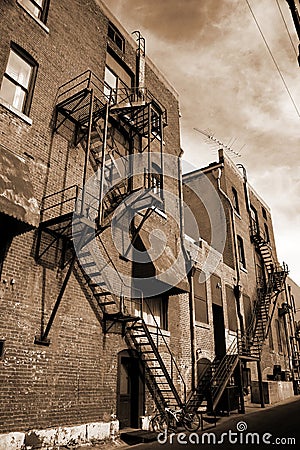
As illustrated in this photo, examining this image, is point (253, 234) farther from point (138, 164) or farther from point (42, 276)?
point (42, 276)

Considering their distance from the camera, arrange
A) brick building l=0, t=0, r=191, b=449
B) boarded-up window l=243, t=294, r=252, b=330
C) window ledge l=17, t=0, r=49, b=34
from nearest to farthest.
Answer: brick building l=0, t=0, r=191, b=449 < window ledge l=17, t=0, r=49, b=34 < boarded-up window l=243, t=294, r=252, b=330

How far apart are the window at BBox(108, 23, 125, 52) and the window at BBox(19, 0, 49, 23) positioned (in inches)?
150

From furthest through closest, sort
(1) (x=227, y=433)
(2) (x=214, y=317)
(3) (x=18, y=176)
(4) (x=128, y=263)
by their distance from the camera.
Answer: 1. (2) (x=214, y=317)
2. (4) (x=128, y=263)
3. (1) (x=227, y=433)
4. (3) (x=18, y=176)

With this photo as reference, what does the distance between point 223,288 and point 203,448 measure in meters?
11.5

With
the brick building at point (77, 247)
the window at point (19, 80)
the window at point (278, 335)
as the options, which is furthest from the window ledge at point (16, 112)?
the window at point (278, 335)

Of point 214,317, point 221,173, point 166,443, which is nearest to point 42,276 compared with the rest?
point 166,443

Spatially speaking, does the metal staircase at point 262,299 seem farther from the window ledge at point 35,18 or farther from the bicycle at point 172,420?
the window ledge at point 35,18

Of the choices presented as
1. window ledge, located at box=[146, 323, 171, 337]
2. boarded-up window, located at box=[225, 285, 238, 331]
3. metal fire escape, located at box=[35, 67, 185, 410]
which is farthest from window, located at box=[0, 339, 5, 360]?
boarded-up window, located at box=[225, 285, 238, 331]

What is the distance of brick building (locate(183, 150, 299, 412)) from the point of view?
17.3 metres

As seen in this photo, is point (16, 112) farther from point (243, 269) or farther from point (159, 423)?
point (243, 269)

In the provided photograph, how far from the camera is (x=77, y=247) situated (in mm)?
10180

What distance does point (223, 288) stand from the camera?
19531 millimetres

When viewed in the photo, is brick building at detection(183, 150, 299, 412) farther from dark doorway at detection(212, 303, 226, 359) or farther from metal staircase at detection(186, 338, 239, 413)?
metal staircase at detection(186, 338, 239, 413)

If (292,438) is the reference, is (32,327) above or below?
above
